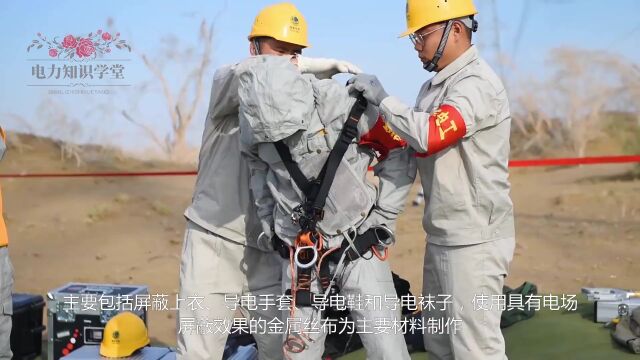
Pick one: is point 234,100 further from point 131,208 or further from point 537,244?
point 131,208

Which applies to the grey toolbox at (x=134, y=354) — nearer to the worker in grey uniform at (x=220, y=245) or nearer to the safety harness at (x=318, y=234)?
the worker in grey uniform at (x=220, y=245)

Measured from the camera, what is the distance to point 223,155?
3.07 meters

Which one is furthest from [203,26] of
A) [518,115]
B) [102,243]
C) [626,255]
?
[626,255]

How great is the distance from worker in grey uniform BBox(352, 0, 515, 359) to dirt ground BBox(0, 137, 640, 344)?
3074mm

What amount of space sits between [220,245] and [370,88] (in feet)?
3.43

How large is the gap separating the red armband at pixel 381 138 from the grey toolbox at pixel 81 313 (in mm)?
2120

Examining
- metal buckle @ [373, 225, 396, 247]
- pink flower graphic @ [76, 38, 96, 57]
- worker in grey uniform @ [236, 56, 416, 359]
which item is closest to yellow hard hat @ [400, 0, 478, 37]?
worker in grey uniform @ [236, 56, 416, 359]

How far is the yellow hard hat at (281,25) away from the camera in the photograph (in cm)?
286

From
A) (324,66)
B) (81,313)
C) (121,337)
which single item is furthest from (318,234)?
(81,313)

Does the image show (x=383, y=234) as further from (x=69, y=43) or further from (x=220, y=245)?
(x=69, y=43)

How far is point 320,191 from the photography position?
257 cm

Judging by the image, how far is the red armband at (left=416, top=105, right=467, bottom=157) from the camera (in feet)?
8.21

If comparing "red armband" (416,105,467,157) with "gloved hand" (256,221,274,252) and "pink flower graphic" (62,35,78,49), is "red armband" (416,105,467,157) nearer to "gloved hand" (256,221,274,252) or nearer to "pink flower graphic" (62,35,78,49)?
"gloved hand" (256,221,274,252)

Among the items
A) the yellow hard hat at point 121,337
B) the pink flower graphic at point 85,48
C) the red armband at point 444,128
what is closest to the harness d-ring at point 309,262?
the red armband at point 444,128
